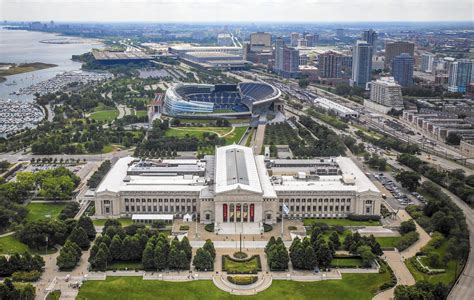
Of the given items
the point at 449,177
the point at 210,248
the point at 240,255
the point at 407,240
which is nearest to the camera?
the point at 210,248

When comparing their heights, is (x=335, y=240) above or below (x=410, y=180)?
below

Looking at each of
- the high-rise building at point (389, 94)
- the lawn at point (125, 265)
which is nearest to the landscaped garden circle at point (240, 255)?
the lawn at point (125, 265)

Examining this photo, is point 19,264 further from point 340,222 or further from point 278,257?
point 340,222

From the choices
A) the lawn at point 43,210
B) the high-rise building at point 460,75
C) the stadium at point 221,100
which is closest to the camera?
the lawn at point 43,210

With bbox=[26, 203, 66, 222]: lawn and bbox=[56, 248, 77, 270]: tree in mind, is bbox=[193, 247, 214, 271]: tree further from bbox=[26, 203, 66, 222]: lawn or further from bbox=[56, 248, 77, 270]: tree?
bbox=[26, 203, 66, 222]: lawn

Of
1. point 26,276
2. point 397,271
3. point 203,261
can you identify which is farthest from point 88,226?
point 397,271

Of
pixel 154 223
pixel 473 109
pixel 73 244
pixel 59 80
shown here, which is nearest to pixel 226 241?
pixel 154 223

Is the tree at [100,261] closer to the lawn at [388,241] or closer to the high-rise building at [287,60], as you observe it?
the lawn at [388,241]
